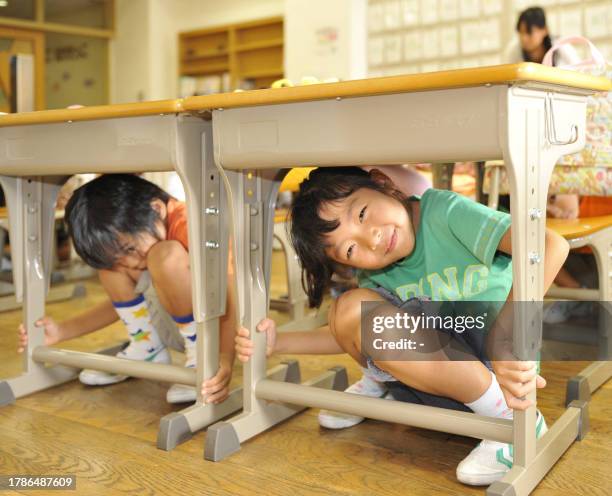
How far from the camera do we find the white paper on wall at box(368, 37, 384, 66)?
5262 millimetres

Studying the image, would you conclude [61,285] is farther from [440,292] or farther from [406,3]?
[406,3]

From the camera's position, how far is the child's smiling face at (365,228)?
1222 millimetres

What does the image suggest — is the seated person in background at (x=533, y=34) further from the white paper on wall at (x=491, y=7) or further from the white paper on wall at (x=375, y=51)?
the white paper on wall at (x=375, y=51)

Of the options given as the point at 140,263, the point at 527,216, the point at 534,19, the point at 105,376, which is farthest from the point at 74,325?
the point at 534,19

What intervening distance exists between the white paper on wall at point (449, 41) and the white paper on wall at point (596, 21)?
87cm

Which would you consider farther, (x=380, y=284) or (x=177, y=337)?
(x=177, y=337)

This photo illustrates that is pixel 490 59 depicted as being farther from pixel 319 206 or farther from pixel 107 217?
pixel 319 206

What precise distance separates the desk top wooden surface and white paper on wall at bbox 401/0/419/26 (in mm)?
4040

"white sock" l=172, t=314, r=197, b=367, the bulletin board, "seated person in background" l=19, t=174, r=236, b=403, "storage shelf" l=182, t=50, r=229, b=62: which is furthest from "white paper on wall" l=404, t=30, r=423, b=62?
"white sock" l=172, t=314, r=197, b=367

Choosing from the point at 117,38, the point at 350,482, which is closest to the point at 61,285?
the point at 350,482

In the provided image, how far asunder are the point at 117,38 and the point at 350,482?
260 inches

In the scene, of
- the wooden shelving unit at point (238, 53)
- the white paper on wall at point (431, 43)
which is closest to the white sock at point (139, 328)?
the white paper on wall at point (431, 43)

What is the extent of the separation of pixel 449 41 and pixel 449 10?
0.20m

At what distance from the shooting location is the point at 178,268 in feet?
5.03
